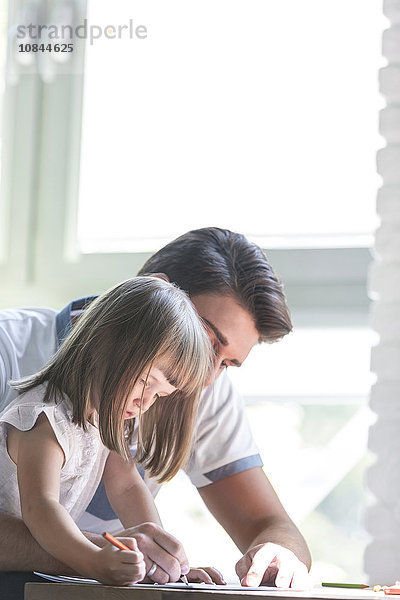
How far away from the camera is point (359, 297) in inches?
85.2

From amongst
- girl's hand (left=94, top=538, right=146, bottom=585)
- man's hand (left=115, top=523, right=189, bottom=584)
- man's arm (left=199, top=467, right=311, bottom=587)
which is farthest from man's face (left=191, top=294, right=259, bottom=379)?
girl's hand (left=94, top=538, right=146, bottom=585)

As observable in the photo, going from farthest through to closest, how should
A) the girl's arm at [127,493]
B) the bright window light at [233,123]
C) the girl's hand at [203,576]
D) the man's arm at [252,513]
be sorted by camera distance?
the bright window light at [233,123] → the man's arm at [252,513] → the girl's arm at [127,493] → the girl's hand at [203,576]

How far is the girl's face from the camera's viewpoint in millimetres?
1280

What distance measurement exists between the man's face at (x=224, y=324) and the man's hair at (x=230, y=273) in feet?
0.04

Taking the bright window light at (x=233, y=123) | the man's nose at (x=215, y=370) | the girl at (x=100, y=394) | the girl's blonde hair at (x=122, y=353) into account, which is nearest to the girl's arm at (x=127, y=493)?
the girl at (x=100, y=394)

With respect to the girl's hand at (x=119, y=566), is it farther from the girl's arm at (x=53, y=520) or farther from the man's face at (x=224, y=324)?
the man's face at (x=224, y=324)

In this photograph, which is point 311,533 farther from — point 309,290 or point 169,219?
point 169,219

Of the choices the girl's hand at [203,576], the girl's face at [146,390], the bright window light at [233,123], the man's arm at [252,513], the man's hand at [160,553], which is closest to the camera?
the man's hand at [160,553]

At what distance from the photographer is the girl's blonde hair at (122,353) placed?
128 cm

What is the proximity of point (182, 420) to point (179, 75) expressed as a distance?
4.07 feet

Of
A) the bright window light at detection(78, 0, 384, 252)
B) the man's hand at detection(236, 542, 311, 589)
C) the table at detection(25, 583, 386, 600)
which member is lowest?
the man's hand at detection(236, 542, 311, 589)

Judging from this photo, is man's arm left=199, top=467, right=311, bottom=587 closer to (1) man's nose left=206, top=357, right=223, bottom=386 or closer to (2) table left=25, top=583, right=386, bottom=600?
(1) man's nose left=206, top=357, right=223, bottom=386

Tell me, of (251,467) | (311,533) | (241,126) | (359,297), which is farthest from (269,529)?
(241,126)

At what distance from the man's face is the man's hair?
1cm
